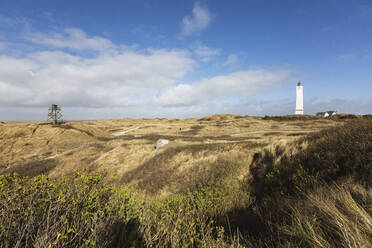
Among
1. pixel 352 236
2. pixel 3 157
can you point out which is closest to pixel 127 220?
pixel 352 236

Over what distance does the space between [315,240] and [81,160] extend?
26.2 m

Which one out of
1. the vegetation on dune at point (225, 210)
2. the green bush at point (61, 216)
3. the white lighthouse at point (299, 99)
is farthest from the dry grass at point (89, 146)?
the white lighthouse at point (299, 99)

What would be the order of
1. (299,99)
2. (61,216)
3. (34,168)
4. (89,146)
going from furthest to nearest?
1. (299,99)
2. (89,146)
3. (34,168)
4. (61,216)

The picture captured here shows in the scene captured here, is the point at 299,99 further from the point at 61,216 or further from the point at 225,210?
the point at 61,216

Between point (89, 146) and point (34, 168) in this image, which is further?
point (89, 146)

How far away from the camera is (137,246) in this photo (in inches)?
125

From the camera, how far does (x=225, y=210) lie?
6.20 metres

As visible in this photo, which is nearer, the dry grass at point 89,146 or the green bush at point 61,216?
the green bush at point 61,216

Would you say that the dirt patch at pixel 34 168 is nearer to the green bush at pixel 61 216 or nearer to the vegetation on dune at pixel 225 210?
the vegetation on dune at pixel 225 210

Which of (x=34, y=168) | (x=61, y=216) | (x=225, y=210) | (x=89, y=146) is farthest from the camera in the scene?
(x=89, y=146)

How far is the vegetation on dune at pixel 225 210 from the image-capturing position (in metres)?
2.82

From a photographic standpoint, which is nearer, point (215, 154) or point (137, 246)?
point (137, 246)

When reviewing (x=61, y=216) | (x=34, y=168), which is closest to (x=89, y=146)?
(x=34, y=168)

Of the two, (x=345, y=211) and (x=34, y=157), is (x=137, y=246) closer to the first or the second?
(x=345, y=211)
